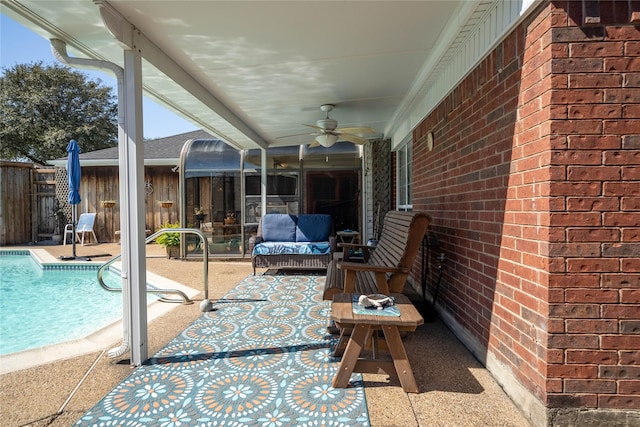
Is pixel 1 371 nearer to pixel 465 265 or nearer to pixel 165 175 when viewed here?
pixel 465 265

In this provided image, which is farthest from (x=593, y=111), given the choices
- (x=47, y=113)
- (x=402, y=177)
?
(x=47, y=113)

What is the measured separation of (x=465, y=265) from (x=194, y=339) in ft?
7.86

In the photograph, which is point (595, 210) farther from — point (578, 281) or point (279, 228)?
point (279, 228)

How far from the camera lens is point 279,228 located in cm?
677

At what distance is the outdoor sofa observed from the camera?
5992mm

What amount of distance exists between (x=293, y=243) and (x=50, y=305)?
3616 millimetres

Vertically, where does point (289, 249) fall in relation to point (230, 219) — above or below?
below

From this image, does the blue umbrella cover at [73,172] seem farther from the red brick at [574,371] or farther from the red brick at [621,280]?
the red brick at [621,280]

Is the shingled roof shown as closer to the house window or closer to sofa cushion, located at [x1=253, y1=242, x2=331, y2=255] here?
sofa cushion, located at [x1=253, y1=242, x2=331, y2=255]

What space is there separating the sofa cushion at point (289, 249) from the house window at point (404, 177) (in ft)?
5.13

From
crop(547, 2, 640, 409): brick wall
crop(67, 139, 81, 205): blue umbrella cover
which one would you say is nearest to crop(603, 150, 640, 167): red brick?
crop(547, 2, 640, 409): brick wall

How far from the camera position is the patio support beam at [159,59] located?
2463mm

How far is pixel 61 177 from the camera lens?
37.0 ft

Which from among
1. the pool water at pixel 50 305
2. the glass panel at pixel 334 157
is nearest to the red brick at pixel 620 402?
the pool water at pixel 50 305
